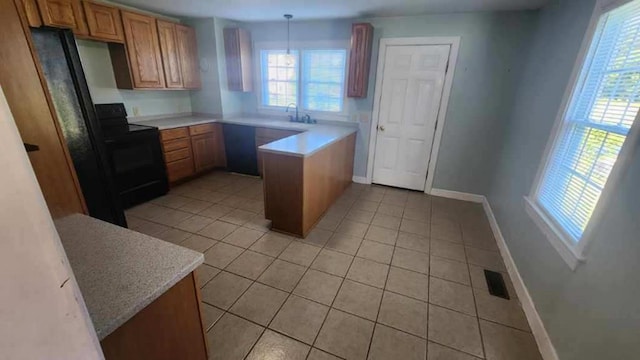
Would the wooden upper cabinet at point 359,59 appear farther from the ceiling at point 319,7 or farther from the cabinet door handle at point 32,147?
the cabinet door handle at point 32,147

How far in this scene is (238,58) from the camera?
407cm

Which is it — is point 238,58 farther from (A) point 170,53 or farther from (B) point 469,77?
(B) point 469,77

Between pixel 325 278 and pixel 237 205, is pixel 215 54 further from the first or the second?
pixel 325 278

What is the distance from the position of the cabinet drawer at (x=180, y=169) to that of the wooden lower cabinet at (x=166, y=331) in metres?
2.97

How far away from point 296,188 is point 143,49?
286cm

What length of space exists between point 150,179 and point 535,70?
4462 millimetres

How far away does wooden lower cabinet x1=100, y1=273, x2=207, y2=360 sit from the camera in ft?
2.83

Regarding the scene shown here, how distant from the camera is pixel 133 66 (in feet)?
10.9

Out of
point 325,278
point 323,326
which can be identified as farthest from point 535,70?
point 323,326

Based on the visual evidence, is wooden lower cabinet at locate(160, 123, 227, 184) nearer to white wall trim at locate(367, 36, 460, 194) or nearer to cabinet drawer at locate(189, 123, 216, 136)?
cabinet drawer at locate(189, 123, 216, 136)

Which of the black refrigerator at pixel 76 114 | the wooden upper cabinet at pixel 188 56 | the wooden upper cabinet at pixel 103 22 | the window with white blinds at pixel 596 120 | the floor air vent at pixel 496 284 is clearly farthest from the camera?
the wooden upper cabinet at pixel 188 56

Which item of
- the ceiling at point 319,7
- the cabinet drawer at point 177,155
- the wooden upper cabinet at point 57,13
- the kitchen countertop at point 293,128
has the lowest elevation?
the cabinet drawer at point 177,155

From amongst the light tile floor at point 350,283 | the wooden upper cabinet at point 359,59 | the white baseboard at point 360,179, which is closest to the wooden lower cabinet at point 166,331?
the light tile floor at point 350,283

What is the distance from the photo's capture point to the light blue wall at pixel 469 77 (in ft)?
9.98
